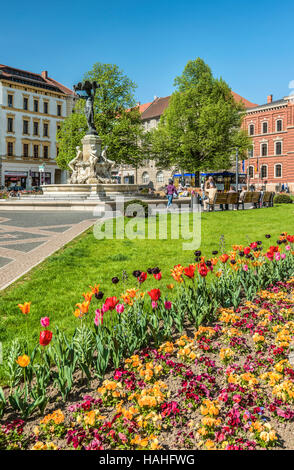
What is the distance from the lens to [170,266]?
6629 mm

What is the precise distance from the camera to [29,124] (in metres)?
56.0

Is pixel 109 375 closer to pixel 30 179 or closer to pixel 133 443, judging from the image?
Result: pixel 133 443

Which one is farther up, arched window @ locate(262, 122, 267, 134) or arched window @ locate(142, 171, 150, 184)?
arched window @ locate(262, 122, 267, 134)

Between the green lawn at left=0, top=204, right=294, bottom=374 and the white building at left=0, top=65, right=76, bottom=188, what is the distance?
146 feet

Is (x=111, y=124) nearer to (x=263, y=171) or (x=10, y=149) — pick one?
(x=10, y=149)

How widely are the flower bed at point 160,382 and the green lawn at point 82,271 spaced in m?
0.65

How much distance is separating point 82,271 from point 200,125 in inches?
1252

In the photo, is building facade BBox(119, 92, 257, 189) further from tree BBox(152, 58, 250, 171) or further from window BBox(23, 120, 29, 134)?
tree BBox(152, 58, 250, 171)

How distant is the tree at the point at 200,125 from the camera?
3553cm

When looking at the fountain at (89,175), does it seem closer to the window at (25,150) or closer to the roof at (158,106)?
the window at (25,150)

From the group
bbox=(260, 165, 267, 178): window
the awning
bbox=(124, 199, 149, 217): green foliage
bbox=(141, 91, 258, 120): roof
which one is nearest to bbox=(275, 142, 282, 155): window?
bbox=(260, 165, 267, 178): window

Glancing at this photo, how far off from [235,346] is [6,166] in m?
53.7

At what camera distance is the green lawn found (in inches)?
169
